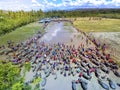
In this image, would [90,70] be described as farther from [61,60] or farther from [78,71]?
[61,60]

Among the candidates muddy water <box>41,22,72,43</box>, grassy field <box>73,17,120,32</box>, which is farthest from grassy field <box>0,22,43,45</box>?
grassy field <box>73,17,120,32</box>

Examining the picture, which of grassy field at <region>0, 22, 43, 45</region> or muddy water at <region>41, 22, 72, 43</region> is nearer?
muddy water at <region>41, 22, 72, 43</region>

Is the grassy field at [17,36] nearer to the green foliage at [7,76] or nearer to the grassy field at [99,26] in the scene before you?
the grassy field at [99,26]

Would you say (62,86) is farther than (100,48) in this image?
No

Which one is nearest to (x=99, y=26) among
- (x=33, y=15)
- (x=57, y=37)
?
(x=57, y=37)

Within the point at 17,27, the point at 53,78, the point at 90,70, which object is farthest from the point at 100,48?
the point at 17,27

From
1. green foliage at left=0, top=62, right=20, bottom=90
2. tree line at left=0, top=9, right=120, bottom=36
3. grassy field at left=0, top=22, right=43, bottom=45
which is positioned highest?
green foliage at left=0, top=62, right=20, bottom=90

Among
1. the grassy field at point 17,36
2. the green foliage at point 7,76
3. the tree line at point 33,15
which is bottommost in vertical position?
the tree line at point 33,15

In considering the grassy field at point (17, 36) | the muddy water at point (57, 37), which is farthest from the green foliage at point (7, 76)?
the muddy water at point (57, 37)

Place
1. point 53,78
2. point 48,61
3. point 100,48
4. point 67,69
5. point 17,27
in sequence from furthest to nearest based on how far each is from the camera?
point 17,27 → point 100,48 → point 48,61 → point 67,69 → point 53,78

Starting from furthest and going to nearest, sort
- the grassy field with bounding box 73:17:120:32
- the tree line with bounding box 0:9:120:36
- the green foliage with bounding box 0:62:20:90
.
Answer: the tree line with bounding box 0:9:120:36 → the grassy field with bounding box 73:17:120:32 → the green foliage with bounding box 0:62:20:90

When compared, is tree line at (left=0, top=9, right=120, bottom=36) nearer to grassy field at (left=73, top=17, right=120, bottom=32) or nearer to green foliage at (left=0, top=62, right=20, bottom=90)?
grassy field at (left=73, top=17, right=120, bottom=32)
